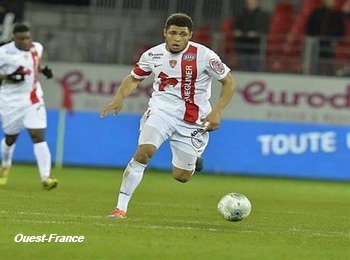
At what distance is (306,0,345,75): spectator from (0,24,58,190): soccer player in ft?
30.1

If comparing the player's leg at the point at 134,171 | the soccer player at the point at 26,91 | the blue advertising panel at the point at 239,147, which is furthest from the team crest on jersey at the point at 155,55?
the blue advertising panel at the point at 239,147

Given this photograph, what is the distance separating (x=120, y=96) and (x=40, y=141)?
4848 millimetres

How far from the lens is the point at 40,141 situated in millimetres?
16500

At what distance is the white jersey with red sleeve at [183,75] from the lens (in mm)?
12125

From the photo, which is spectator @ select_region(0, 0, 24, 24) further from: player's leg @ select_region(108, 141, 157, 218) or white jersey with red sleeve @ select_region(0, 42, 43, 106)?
player's leg @ select_region(108, 141, 157, 218)

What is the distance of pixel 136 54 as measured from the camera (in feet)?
80.8

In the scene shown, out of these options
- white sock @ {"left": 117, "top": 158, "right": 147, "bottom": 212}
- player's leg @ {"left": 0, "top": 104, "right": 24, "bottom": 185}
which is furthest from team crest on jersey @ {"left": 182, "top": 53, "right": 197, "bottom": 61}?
player's leg @ {"left": 0, "top": 104, "right": 24, "bottom": 185}

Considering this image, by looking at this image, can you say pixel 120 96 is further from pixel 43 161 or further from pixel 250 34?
pixel 250 34

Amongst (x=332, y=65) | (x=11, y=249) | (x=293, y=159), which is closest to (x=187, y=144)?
(x=11, y=249)

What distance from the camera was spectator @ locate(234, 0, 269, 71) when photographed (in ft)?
80.0

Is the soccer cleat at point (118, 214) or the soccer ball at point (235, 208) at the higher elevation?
the soccer ball at point (235, 208)

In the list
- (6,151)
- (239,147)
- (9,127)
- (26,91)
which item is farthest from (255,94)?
(26,91)

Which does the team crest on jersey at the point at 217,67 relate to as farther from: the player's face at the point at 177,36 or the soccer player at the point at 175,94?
the player's face at the point at 177,36

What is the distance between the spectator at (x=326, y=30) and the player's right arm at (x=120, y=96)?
40.9 ft
